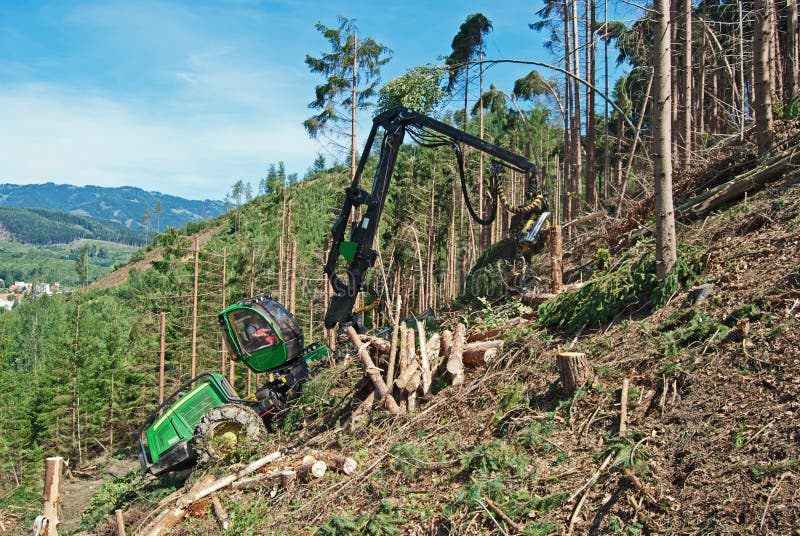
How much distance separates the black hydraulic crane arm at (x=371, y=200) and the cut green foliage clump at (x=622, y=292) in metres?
3.67

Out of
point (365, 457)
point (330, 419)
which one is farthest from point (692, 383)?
point (330, 419)

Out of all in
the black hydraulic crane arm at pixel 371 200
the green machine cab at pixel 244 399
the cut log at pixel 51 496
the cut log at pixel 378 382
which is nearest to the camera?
the cut log at pixel 51 496

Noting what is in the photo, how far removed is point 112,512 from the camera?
30.6 feet

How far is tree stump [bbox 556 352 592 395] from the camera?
19.6 ft

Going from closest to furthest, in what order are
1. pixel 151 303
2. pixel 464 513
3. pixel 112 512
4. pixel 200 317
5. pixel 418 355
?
1. pixel 464 513
2. pixel 418 355
3. pixel 112 512
4. pixel 200 317
5. pixel 151 303

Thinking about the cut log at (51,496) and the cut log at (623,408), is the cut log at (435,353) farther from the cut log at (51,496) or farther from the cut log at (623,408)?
the cut log at (51,496)

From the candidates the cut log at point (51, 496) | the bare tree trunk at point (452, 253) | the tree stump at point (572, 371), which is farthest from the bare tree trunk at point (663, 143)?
the bare tree trunk at point (452, 253)

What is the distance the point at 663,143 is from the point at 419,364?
402 centimetres

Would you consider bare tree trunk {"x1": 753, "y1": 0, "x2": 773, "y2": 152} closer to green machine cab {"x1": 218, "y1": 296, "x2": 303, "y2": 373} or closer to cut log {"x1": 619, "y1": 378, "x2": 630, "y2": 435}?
cut log {"x1": 619, "y1": 378, "x2": 630, "y2": 435}

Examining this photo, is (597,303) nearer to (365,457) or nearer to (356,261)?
(365,457)

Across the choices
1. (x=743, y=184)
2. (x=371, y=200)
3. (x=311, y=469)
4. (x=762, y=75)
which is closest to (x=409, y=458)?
(x=311, y=469)

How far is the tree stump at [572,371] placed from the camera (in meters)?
5.98

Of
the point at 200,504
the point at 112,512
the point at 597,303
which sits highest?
the point at 597,303

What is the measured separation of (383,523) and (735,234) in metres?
5.57
